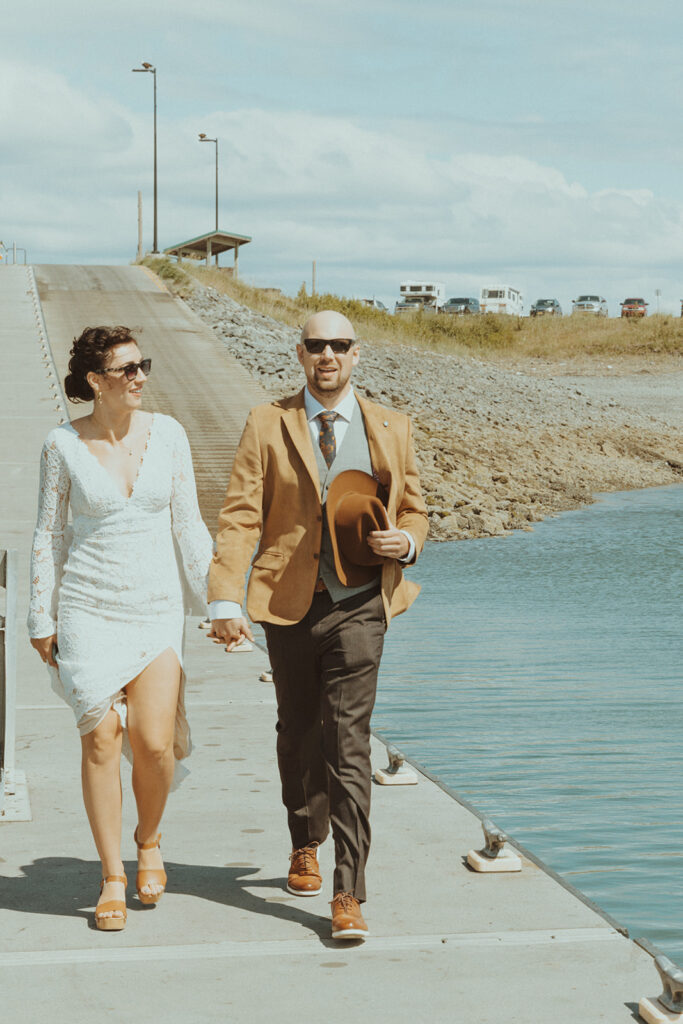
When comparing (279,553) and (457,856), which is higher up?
(279,553)

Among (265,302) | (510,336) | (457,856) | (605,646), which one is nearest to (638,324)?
(510,336)

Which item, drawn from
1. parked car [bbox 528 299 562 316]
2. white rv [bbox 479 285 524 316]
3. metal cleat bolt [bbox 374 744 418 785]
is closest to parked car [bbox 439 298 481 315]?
parked car [bbox 528 299 562 316]

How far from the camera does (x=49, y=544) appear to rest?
4848 millimetres

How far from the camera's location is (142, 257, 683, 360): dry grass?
51.9 meters

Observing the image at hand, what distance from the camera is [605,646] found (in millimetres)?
13703

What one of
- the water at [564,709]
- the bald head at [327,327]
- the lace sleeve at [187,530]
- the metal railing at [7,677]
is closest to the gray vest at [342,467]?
the bald head at [327,327]

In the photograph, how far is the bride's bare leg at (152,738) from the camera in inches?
188

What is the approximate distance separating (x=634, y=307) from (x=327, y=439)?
6922 centimetres

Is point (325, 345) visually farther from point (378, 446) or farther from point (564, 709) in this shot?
point (564, 709)

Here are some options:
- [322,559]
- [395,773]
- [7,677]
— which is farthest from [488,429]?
[322,559]

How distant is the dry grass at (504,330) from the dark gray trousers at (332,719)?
44999 mm

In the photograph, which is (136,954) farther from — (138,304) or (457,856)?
(138,304)

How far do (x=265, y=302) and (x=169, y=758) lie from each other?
44.9 m

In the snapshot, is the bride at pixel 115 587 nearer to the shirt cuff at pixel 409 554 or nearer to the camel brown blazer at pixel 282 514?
the camel brown blazer at pixel 282 514
